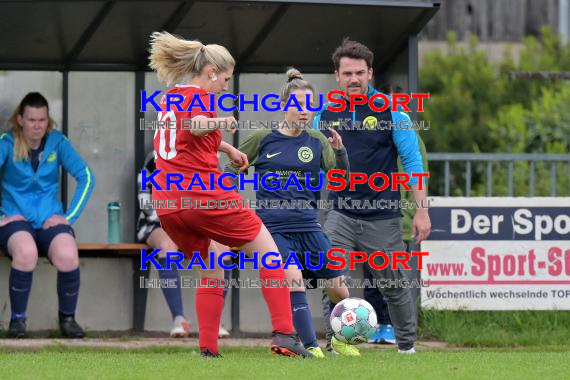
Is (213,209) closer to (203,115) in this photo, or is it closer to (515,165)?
(203,115)

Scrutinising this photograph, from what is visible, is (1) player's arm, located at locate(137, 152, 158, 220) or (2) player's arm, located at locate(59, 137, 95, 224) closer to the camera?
(2) player's arm, located at locate(59, 137, 95, 224)

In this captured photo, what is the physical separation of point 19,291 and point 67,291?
0.36 meters

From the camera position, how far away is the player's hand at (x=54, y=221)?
10430 millimetres

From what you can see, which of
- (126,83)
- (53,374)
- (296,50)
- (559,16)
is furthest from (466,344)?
(559,16)

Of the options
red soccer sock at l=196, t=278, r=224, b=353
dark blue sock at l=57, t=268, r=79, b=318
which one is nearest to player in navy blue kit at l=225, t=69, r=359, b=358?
red soccer sock at l=196, t=278, r=224, b=353

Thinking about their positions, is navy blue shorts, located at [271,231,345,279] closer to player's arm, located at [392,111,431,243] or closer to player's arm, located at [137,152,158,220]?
player's arm, located at [392,111,431,243]

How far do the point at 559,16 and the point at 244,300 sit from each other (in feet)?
56.8

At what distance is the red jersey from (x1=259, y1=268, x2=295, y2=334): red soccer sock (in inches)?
21.1

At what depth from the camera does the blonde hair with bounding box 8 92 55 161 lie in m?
10.6

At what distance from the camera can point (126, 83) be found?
1144cm

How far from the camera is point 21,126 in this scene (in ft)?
34.9

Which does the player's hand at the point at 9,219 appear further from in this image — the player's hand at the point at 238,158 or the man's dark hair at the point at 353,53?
the player's hand at the point at 238,158

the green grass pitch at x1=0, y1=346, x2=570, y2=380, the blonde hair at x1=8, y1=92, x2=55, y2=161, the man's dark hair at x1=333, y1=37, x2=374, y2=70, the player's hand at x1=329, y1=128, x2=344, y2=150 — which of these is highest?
the man's dark hair at x1=333, y1=37, x2=374, y2=70

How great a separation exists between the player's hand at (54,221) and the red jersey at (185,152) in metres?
3.10
